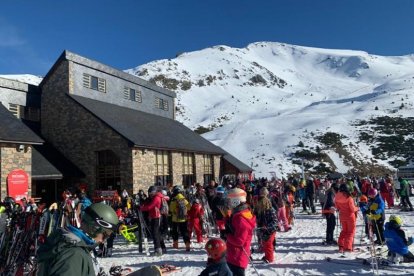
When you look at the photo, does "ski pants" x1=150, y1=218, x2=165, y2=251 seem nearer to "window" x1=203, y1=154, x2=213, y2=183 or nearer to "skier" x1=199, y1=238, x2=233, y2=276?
"skier" x1=199, y1=238, x2=233, y2=276

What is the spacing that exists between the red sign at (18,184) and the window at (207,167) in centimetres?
1292

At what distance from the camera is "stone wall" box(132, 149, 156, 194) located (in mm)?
17859

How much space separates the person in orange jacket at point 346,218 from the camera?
904 cm

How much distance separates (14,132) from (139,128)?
7154mm

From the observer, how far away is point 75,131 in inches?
781

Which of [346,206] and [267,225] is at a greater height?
[346,206]

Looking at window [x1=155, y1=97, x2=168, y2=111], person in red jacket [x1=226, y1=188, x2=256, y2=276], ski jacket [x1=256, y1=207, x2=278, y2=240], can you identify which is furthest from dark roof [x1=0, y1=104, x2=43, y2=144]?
window [x1=155, y1=97, x2=168, y2=111]

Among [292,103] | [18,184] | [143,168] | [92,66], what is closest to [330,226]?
[143,168]

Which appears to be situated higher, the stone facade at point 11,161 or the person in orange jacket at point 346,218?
the stone facade at point 11,161

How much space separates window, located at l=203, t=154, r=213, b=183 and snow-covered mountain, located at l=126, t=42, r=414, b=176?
60.8 ft

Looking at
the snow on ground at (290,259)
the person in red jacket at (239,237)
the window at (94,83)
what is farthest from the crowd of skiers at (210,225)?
the window at (94,83)

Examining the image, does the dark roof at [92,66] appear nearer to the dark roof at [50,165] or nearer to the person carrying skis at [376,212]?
the dark roof at [50,165]

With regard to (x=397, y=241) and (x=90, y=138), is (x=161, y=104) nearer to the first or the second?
(x=90, y=138)

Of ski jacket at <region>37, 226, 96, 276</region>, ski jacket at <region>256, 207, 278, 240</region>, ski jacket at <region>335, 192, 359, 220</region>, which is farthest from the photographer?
ski jacket at <region>335, 192, 359, 220</region>
